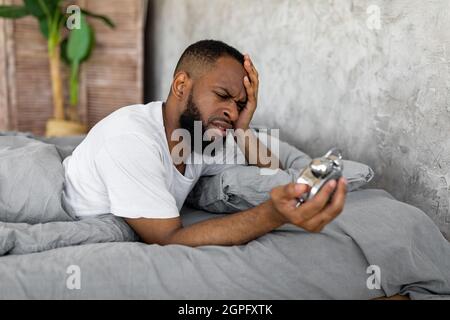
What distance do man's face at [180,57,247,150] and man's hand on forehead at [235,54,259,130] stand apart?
2 cm

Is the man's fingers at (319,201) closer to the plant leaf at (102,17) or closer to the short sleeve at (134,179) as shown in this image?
the short sleeve at (134,179)

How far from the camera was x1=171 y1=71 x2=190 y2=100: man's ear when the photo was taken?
1.36 m

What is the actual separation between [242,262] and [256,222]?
0.30ft

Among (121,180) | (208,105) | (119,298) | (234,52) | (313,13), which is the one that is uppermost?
(313,13)

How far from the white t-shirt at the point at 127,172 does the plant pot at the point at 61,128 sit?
1.85 metres

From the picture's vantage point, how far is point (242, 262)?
1.05 metres

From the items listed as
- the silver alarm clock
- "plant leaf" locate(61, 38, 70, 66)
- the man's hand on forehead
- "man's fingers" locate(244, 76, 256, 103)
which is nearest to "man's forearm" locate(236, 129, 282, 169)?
the man's hand on forehead

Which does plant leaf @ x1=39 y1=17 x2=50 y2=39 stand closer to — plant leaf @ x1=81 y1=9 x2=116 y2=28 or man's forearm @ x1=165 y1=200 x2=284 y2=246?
plant leaf @ x1=81 y1=9 x2=116 y2=28

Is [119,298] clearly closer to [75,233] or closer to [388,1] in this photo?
[75,233]

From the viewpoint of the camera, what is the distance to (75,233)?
45.4 inches

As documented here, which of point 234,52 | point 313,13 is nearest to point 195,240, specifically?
point 234,52

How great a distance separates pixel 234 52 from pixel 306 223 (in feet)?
2.07

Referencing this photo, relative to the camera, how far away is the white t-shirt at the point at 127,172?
1150 millimetres

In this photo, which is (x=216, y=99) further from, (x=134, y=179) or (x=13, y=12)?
(x=13, y=12)
